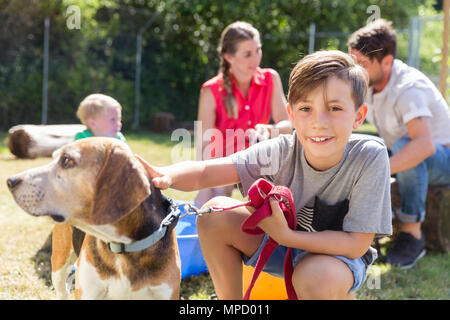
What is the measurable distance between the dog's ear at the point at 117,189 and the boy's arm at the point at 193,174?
17 centimetres

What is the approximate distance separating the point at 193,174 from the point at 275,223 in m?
0.48

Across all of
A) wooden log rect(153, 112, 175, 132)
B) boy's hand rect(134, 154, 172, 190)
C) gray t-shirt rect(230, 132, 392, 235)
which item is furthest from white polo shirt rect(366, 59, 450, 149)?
wooden log rect(153, 112, 175, 132)

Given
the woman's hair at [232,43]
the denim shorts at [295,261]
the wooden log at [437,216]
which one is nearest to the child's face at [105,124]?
the woman's hair at [232,43]

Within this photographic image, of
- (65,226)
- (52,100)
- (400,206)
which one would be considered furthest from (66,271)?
(52,100)

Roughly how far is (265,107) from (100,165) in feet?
8.71

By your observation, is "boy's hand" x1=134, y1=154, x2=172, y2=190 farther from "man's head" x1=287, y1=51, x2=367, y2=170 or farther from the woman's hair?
the woman's hair

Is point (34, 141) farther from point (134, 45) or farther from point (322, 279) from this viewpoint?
point (322, 279)

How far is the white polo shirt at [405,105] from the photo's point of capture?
3.88 metres

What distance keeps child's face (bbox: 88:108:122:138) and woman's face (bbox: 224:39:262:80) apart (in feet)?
3.79

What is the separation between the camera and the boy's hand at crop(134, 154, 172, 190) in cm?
202

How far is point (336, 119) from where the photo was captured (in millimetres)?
2162

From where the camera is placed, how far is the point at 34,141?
26.6ft

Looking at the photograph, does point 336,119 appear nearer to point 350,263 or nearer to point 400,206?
point 350,263

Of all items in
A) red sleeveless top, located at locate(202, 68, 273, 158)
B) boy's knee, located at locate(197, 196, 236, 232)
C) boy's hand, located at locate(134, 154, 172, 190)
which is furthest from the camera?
red sleeveless top, located at locate(202, 68, 273, 158)
